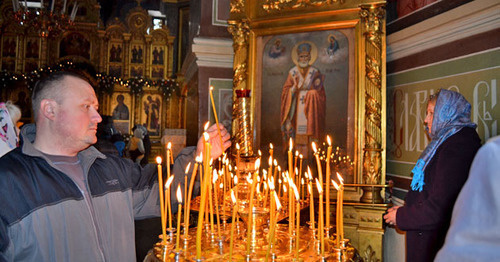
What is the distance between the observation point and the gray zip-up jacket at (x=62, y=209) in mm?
1453

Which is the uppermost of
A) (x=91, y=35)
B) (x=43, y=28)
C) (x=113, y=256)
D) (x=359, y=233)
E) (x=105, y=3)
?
(x=105, y=3)

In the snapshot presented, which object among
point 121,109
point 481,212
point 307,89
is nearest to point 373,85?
point 307,89

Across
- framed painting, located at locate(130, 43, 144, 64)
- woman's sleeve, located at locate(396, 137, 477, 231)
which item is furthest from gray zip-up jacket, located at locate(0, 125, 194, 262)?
framed painting, located at locate(130, 43, 144, 64)

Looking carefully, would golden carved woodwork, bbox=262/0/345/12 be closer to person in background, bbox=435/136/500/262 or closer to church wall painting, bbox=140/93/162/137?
person in background, bbox=435/136/500/262

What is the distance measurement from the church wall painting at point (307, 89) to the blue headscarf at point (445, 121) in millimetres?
1229

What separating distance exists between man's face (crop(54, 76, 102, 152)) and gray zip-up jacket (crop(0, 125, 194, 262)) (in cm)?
13

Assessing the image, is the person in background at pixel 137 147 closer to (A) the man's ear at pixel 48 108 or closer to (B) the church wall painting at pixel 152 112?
(B) the church wall painting at pixel 152 112

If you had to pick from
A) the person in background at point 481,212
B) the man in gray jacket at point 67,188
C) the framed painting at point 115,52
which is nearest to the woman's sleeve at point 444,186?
the man in gray jacket at point 67,188

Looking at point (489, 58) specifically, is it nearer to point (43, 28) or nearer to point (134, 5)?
point (43, 28)

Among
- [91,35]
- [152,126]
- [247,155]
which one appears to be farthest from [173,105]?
[247,155]

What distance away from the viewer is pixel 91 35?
1381cm

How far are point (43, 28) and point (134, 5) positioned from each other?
5435 mm

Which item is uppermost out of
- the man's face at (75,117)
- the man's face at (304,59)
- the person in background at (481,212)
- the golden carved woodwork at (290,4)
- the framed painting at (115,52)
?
the framed painting at (115,52)

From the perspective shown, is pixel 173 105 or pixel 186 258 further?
pixel 173 105
